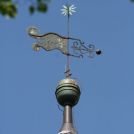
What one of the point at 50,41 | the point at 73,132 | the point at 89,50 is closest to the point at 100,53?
the point at 89,50

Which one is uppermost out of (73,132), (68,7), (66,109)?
(68,7)

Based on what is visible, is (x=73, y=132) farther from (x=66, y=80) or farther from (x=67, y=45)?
(x=67, y=45)

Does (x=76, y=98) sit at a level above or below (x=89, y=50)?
below

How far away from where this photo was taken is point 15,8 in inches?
171

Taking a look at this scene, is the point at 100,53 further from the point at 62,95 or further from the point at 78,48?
the point at 62,95

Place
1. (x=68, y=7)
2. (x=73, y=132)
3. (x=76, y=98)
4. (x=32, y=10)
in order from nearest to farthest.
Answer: (x=32, y=10) → (x=73, y=132) → (x=76, y=98) → (x=68, y=7)

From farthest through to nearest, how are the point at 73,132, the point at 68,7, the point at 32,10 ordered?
1. the point at 68,7
2. the point at 73,132
3. the point at 32,10

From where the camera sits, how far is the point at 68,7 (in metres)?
15.8

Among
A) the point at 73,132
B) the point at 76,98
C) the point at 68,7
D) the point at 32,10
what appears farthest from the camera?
the point at 68,7

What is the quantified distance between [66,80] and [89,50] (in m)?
1.36

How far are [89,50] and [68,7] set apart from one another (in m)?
1.45

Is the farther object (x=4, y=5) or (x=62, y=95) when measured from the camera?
(x=62, y=95)

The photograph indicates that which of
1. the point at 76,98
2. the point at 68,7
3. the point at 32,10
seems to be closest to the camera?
the point at 32,10

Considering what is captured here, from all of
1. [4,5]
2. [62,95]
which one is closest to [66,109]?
[62,95]
